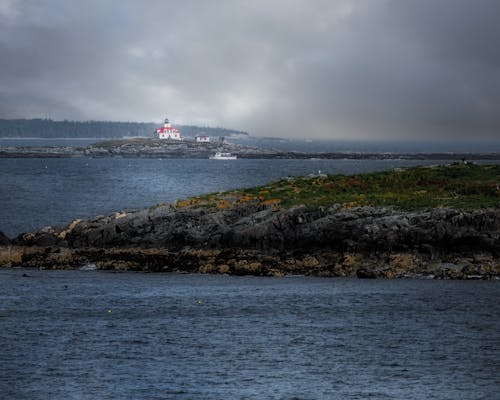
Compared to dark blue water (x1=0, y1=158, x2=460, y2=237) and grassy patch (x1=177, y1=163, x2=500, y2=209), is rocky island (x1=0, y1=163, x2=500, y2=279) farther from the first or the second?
dark blue water (x1=0, y1=158, x2=460, y2=237)

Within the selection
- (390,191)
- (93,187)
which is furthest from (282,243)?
(93,187)

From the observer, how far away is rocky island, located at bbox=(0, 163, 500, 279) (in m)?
51.1

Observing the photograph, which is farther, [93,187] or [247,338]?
[93,187]

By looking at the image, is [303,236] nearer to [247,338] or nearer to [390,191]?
[390,191]

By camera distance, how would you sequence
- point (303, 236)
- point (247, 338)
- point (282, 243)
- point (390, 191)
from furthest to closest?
point (390, 191)
point (282, 243)
point (303, 236)
point (247, 338)

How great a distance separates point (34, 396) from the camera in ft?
90.3

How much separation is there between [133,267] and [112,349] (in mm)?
19846

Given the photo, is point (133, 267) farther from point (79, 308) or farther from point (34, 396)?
point (34, 396)

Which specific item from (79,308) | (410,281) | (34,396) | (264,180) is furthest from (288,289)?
(264,180)

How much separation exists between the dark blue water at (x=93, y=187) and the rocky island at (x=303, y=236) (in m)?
17.6

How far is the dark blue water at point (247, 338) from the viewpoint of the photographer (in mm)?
28688

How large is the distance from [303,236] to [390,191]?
42.4 feet

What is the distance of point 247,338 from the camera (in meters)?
35.3

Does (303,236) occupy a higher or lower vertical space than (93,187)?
higher
